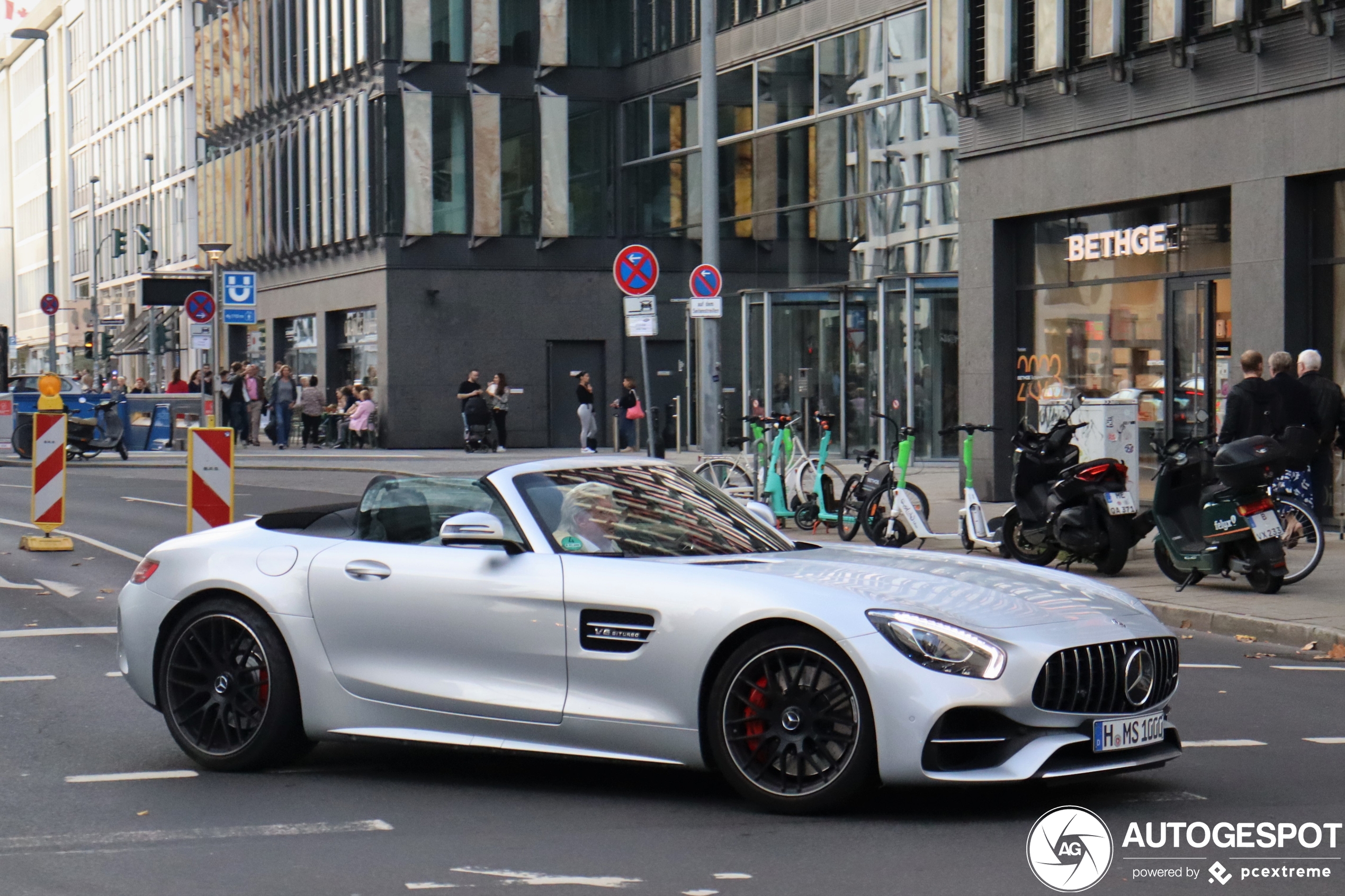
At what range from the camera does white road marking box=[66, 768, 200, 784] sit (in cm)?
688

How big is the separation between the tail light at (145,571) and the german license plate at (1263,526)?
317 inches

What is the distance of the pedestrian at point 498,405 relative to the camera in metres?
39.6

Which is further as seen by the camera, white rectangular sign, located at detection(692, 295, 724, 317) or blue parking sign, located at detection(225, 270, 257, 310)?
blue parking sign, located at detection(225, 270, 257, 310)

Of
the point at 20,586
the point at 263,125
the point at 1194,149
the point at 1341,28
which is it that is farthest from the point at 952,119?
the point at 263,125

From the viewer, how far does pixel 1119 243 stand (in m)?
19.7

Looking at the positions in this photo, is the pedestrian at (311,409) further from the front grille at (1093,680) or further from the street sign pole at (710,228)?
the front grille at (1093,680)

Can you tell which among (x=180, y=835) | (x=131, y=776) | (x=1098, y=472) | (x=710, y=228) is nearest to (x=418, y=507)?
(x=131, y=776)

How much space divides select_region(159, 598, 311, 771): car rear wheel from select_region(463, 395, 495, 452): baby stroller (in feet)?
103

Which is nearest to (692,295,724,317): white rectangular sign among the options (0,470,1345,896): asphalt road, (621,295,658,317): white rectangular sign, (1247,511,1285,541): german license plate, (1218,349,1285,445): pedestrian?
(621,295,658,317): white rectangular sign

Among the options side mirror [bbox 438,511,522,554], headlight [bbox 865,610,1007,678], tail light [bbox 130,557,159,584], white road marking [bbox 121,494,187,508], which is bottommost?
white road marking [bbox 121,494,187,508]

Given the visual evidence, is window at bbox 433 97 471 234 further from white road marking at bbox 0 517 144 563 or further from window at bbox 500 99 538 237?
white road marking at bbox 0 517 144 563

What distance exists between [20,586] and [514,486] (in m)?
8.39

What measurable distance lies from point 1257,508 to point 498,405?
1104 inches

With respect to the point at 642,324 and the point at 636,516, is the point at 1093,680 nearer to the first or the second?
the point at 636,516
